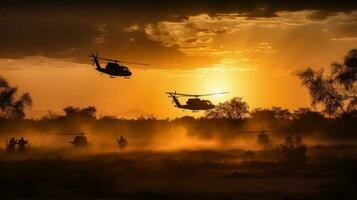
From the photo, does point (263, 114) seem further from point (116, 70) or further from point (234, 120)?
point (116, 70)

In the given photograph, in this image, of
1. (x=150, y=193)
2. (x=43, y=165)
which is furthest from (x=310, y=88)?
(x=150, y=193)

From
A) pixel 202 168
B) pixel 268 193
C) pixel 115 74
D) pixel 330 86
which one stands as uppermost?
pixel 330 86

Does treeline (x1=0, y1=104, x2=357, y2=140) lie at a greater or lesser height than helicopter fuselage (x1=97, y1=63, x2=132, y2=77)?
greater

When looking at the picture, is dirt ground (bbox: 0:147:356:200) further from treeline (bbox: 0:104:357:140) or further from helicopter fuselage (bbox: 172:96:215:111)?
treeline (bbox: 0:104:357:140)

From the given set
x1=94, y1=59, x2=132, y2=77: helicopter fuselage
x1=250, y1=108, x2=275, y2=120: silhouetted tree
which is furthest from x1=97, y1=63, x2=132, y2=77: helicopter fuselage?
x1=250, y1=108, x2=275, y2=120: silhouetted tree

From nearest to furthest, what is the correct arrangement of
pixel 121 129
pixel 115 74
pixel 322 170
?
1. pixel 322 170
2. pixel 115 74
3. pixel 121 129

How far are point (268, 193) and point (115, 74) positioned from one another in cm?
2501

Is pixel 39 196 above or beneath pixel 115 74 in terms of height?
beneath

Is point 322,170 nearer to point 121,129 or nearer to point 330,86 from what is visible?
point 330,86

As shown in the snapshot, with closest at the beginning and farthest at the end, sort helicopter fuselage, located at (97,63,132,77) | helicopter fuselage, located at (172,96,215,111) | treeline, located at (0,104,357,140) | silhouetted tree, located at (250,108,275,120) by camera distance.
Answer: helicopter fuselage, located at (97,63,132,77) < helicopter fuselage, located at (172,96,215,111) < treeline, located at (0,104,357,140) < silhouetted tree, located at (250,108,275,120)

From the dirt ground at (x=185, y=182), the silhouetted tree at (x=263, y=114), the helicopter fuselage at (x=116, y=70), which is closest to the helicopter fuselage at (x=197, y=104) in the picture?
the helicopter fuselage at (x=116, y=70)

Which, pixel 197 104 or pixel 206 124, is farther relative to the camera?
pixel 206 124

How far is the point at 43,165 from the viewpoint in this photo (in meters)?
40.8

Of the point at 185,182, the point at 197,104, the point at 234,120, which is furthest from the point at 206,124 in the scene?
the point at 185,182
